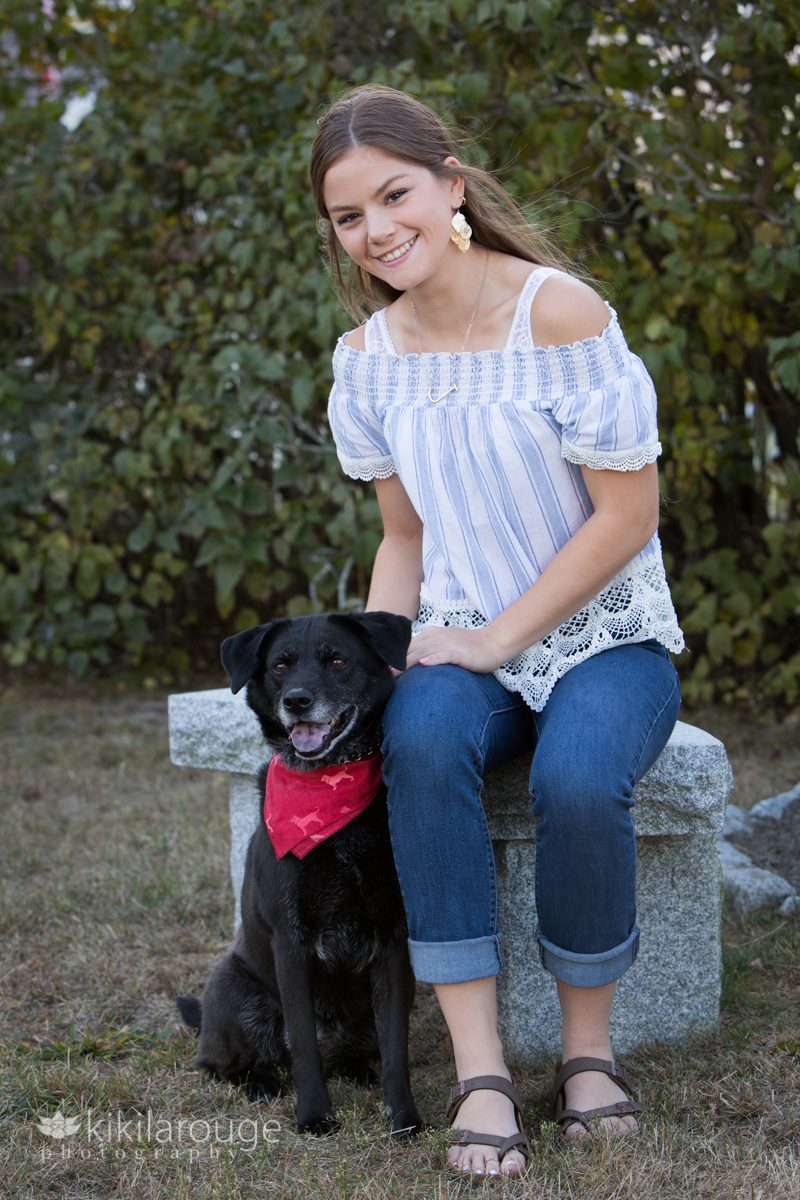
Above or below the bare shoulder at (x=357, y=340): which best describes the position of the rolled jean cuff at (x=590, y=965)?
below

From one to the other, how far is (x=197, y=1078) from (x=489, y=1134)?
70 centimetres

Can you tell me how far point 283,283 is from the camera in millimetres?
4730

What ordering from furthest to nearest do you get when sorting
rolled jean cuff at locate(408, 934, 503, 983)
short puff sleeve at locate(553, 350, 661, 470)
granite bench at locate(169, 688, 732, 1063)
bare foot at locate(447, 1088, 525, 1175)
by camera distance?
granite bench at locate(169, 688, 732, 1063)
short puff sleeve at locate(553, 350, 661, 470)
rolled jean cuff at locate(408, 934, 503, 983)
bare foot at locate(447, 1088, 525, 1175)

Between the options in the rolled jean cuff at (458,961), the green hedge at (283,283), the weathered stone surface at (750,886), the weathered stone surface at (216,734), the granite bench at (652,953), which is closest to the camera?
the rolled jean cuff at (458,961)

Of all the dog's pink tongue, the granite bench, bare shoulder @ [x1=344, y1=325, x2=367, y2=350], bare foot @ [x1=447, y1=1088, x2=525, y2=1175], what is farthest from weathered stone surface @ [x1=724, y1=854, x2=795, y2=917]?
bare shoulder @ [x1=344, y1=325, x2=367, y2=350]

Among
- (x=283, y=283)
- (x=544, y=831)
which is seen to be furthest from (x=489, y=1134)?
(x=283, y=283)

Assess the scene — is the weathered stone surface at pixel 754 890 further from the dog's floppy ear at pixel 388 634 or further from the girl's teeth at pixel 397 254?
the girl's teeth at pixel 397 254

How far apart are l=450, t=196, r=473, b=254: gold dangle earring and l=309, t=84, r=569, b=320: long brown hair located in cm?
4

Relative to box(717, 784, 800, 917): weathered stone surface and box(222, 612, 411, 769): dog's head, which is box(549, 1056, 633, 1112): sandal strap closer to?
box(222, 612, 411, 769): dog's head

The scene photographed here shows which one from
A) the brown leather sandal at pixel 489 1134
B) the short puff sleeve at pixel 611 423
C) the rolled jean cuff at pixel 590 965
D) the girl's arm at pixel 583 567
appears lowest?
the brown leather sandal at pixel 489 1134

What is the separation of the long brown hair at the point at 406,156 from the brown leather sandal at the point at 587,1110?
1432mm

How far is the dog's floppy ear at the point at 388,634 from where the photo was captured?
224cm

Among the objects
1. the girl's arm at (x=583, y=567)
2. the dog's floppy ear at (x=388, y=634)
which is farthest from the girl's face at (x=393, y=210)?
the dog's floppy ear at (x=388, y=634)

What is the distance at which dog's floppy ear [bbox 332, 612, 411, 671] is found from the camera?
2.24m
